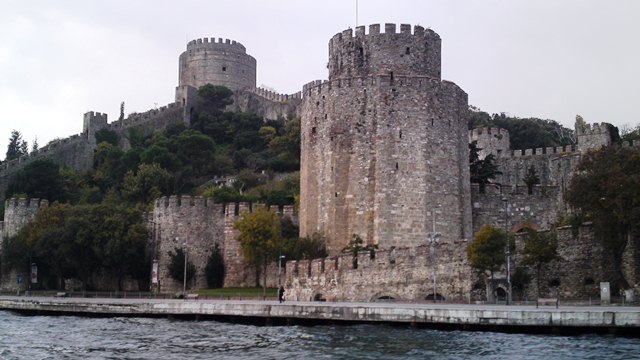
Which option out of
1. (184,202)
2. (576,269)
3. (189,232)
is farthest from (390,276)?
(184,202)

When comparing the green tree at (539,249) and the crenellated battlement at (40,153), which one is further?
the crenellated battlement at (40,153)

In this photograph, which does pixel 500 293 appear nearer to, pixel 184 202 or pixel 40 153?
pixel 184 202

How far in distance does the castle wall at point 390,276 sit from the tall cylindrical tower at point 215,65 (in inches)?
2283

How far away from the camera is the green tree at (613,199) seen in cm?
3216

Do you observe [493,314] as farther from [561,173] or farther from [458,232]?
[561,173]

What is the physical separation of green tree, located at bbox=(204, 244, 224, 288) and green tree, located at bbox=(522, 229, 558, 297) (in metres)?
20.5

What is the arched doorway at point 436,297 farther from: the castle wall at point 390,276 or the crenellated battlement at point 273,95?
the crenellated battlement at point 273,95

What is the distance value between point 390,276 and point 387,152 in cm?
841

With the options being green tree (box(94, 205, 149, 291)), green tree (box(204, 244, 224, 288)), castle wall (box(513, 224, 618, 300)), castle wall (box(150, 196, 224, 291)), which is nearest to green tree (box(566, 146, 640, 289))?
castle wall (box(513, 224, 618, 300))

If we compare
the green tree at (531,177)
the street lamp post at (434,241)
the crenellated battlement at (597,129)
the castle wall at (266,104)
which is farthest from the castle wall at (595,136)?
the castle wall at (266,104)

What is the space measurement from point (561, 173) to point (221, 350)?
133 feet

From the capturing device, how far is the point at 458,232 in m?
45.9

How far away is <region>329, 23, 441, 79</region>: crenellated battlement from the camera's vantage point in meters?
47.7

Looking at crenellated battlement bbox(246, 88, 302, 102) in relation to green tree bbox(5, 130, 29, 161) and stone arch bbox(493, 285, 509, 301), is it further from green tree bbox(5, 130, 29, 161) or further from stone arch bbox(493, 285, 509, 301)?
stone arch bbox(493, 285, 509, 301)
